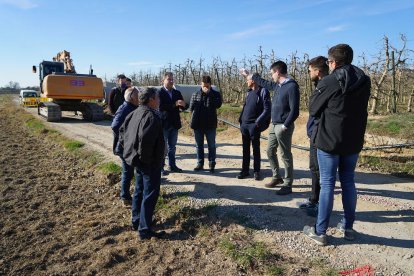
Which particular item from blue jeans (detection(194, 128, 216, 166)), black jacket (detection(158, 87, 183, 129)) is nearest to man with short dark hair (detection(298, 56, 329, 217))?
blue jeans (detection(194, 128, 216, 166))

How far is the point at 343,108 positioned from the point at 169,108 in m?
3.80

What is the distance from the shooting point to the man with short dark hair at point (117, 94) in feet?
26.4

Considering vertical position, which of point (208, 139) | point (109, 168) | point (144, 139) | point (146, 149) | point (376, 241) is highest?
point (144, 139)

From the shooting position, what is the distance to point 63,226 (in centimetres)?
522

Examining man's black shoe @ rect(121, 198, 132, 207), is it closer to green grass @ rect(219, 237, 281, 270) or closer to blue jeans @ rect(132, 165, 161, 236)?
blue jeans @ rect(132, 165, 161, 236)

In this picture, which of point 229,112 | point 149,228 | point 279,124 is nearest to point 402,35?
point 229,112

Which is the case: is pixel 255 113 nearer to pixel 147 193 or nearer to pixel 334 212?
pixel 334 212

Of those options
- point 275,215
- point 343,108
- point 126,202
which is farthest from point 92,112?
point 343,108

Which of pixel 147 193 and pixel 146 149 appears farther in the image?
pixel 147 193

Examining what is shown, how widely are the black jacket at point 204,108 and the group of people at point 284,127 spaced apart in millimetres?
19

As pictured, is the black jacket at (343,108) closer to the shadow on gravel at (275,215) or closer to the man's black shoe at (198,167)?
the shadow on gravel at (275,215)

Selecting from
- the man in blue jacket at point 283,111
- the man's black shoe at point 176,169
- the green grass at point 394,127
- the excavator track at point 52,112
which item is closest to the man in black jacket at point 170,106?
the man's black shoe at point 176,169

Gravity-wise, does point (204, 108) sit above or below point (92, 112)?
above

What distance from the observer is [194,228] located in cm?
471
